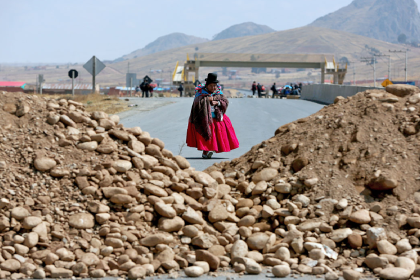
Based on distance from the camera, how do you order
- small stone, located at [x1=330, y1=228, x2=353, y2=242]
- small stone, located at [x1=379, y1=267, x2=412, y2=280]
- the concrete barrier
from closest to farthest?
small stone, located at [x1=379, y1=267, x2=412, y2=280], small stone, located at [x1=330, y1=228, x2=353, y2=242], the concrete barrier

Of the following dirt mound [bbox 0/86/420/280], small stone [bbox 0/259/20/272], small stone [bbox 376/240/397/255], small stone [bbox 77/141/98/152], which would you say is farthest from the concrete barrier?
small stone [bbox 0/259/20/272]

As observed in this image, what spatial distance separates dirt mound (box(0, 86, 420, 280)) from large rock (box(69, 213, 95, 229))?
0.05ft

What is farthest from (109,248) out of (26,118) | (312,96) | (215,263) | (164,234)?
(312,96)

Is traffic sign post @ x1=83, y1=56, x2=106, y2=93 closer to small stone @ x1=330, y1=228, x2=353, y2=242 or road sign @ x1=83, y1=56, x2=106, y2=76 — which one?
road sign @ x1=83, y1=56, x2=106, y2=76

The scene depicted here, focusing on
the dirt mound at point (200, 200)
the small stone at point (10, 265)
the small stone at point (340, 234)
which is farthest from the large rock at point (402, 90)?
the small stone at point (10, 265)

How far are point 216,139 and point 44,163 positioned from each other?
508 cm

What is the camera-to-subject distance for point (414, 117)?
22.6ft

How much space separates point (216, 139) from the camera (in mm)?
10438

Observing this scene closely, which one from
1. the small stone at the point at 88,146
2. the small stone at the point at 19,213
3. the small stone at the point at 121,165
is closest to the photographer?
the small stone at the point at 19,213

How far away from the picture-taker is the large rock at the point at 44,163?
5.73m

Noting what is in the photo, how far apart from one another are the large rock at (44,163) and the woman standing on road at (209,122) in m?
4.57

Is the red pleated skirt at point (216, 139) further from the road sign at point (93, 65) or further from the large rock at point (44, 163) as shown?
the road sign at point (93, 65)

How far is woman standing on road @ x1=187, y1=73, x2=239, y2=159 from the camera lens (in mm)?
10047

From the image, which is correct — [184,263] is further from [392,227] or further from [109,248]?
[392,227]
